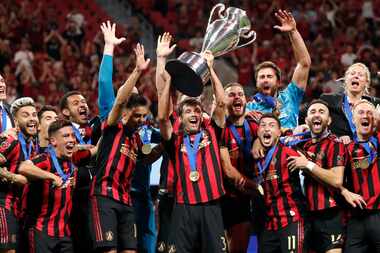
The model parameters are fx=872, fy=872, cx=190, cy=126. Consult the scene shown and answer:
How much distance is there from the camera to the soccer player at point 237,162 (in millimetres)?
6902

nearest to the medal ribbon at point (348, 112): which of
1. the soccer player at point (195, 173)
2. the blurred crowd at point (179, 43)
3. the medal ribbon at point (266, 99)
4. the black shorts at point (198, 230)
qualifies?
the medal ribbon at point (266, 99)

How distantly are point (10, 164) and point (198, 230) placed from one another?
5.19 ft

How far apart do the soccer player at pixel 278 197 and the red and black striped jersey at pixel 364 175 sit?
0.42 m

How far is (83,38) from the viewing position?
14047 millimetres

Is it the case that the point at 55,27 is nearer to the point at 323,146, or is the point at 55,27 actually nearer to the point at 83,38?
the point at 83,38

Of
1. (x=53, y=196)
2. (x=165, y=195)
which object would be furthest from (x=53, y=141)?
(x=165, y=195)

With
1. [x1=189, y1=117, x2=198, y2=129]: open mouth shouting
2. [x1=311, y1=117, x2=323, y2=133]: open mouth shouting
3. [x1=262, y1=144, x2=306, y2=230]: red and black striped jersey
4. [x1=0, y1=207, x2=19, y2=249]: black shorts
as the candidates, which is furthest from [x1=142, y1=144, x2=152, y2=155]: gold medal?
[x1=311, y1=117, x2=323, y2=133]: open mouth shouting

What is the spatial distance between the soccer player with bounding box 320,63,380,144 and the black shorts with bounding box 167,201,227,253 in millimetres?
1439

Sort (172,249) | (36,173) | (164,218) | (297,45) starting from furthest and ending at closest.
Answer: (297,45), (164,218), (36,173), (172,249)

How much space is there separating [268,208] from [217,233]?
504 millimetres

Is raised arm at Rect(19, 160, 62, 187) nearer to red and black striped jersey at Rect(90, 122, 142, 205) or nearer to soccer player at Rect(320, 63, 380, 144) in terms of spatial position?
red and black striped jersey at Rect(90, 122, 142, 205)

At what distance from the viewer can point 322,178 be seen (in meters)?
6.57

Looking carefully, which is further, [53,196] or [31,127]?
[31,127]

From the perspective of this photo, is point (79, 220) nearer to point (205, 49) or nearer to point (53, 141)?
point (53, 141)
